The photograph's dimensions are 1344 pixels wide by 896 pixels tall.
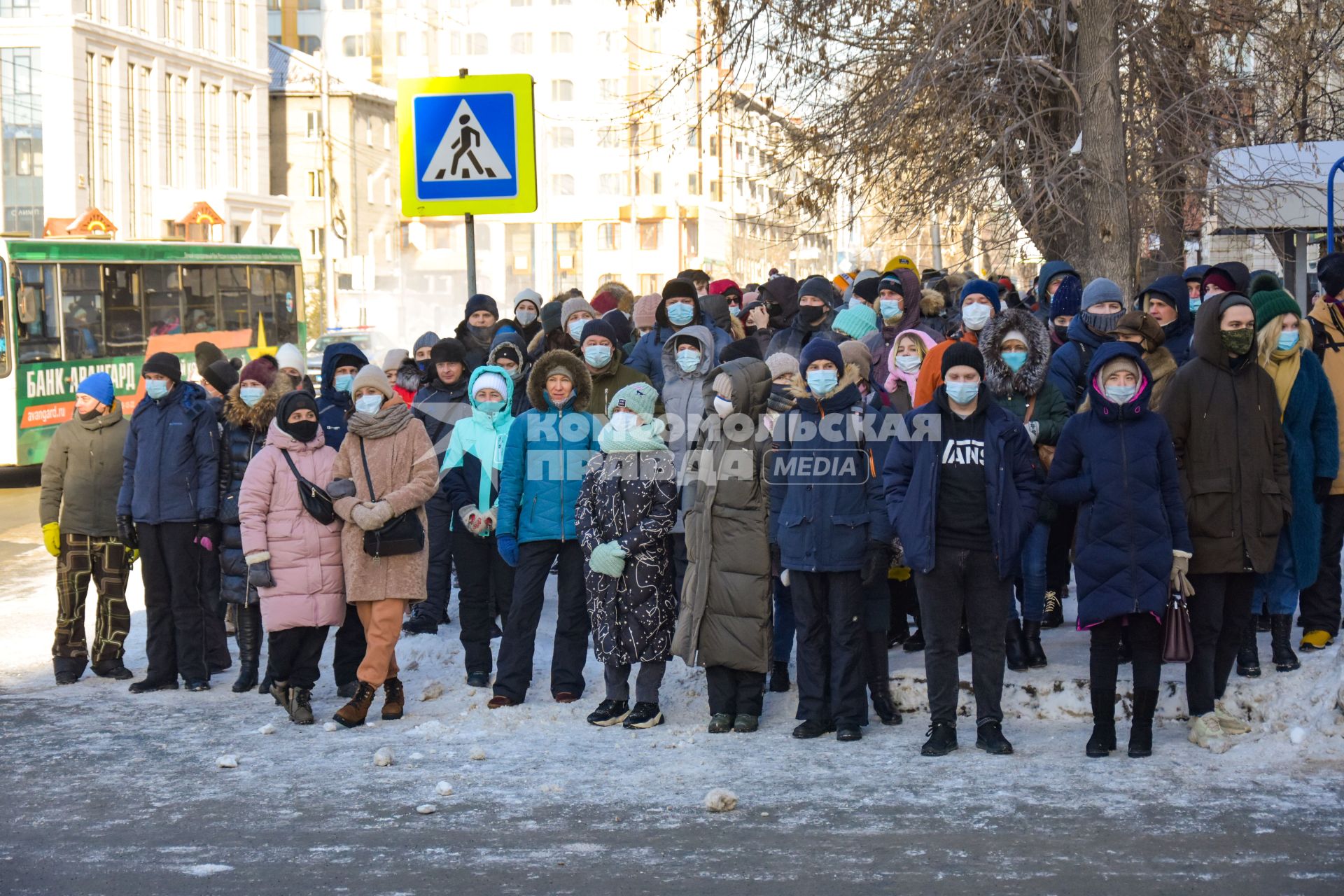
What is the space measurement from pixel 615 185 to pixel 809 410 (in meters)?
76.6

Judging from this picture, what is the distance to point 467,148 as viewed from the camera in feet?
32.9

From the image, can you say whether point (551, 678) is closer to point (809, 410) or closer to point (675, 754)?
point (675, 754)

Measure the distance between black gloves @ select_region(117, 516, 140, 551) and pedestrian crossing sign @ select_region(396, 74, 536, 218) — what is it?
2507 mm

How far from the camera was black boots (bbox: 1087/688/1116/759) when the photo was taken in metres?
7.33

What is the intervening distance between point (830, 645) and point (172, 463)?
13.1 feet

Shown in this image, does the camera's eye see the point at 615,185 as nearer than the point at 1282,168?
No

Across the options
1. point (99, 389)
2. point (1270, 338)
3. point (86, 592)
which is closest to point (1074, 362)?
point (1270, 338)

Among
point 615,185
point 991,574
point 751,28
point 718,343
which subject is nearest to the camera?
point 991,574

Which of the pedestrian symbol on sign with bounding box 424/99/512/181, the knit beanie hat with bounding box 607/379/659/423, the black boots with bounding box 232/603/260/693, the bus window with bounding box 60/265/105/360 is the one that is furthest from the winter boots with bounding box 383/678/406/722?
the bus window with bounding box 60/265/105/360

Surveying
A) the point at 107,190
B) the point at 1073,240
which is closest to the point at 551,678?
the point at 1073,240

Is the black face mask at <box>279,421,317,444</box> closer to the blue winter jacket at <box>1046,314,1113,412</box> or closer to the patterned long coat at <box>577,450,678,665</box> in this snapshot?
the patterned long coat at <box>577,450,678,665</box>

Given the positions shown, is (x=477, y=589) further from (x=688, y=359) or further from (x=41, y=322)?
(x=41, y=322)

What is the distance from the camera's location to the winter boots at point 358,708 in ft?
27.3

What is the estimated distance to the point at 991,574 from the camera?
7.42 meters
